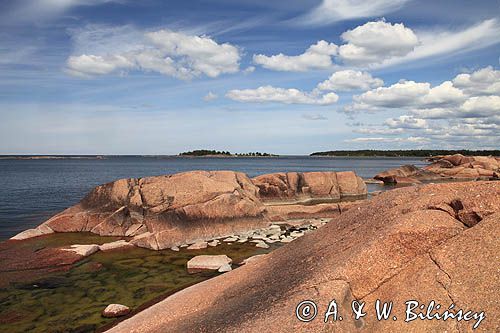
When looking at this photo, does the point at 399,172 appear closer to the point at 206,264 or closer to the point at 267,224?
the point at 267,224

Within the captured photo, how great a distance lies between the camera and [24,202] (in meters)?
38.7

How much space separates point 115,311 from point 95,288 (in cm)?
316

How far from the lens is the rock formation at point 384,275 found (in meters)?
6.75

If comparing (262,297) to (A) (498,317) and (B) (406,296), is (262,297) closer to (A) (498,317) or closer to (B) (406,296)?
(B) (406,296)

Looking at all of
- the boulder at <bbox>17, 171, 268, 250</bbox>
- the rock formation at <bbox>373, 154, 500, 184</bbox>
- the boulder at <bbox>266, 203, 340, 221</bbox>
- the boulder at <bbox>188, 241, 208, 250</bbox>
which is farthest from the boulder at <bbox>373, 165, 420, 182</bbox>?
the boulder at <bbox>188, 241, 208, 250</bbox>

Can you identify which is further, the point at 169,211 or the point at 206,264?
the point at 169,211

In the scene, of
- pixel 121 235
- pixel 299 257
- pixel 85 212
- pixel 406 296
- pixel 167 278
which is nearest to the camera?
pixel 406 296

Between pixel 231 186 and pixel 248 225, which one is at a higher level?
pixel 231 186

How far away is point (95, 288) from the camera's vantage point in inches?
578

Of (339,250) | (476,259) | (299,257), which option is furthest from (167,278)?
(476,259)

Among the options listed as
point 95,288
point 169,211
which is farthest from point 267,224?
point 95,288

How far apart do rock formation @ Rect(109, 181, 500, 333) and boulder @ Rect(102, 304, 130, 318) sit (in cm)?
250

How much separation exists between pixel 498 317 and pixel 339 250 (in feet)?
11.1

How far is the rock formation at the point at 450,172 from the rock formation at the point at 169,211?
3807cm
